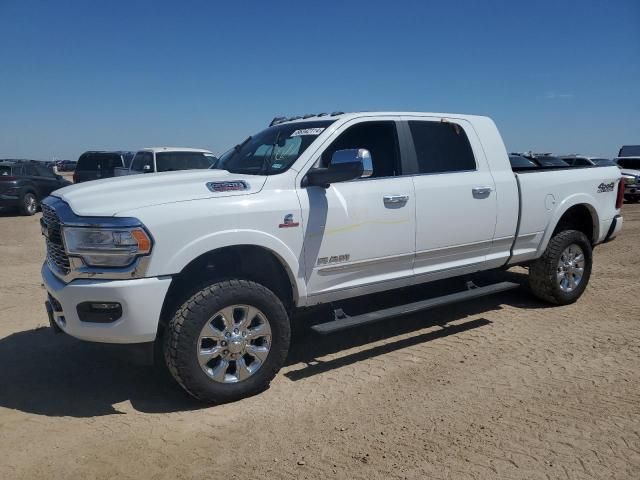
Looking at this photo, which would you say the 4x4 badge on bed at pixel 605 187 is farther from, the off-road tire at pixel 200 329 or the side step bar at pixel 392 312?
the off-road tire at pixel 200 329

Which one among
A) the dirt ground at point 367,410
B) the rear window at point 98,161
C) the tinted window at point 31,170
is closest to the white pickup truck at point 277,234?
the dirt ground at point 367,410

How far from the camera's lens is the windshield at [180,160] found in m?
12.4

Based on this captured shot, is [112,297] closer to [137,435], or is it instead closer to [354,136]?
[137,435]

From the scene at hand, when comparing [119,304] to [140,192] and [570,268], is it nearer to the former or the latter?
[140,192]

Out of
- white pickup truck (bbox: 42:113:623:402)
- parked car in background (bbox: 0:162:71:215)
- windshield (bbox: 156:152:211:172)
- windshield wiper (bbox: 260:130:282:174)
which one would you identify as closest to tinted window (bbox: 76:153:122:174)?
parked car in background (bbox: 0:162:71:215)

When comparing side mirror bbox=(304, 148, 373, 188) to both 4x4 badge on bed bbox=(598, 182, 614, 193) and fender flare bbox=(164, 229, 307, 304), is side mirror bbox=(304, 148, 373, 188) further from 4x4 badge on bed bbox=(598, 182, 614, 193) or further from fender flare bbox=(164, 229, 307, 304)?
4x4 badge on bed bbox=(598, 182, 614, 193)

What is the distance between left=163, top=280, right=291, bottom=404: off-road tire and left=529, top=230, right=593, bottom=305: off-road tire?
3288mm

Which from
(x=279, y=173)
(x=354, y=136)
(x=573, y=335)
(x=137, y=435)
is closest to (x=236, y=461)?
(x=137, y=435)

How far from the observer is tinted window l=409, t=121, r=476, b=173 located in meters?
4.60

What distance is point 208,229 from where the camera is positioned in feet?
11.2

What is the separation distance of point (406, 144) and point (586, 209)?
2797mm

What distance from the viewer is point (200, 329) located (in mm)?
3406

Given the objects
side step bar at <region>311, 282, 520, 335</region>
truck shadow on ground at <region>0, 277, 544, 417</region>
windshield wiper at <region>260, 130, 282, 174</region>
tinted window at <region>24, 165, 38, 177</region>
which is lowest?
truck shadow on ground at <region>0, 277, 544, 417</region>

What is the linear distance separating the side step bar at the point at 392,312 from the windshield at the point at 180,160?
9.15m
